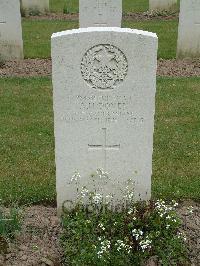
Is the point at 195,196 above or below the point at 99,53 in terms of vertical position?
below

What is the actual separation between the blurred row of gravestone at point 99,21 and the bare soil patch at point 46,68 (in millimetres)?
253

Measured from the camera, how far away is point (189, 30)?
1030 centimetres

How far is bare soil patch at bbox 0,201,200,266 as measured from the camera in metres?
3.98

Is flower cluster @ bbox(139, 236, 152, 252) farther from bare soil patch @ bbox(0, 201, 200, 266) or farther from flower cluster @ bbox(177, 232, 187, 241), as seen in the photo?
bare soil patch @ bbox(0, 201, 200, 266)

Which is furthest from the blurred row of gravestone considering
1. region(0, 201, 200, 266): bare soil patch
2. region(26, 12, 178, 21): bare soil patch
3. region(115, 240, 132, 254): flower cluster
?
region(115, 240, 132, 254): flower cluster

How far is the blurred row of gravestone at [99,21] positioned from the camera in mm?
9961

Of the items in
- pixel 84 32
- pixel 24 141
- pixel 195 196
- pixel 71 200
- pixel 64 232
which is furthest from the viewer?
pixel 24 141

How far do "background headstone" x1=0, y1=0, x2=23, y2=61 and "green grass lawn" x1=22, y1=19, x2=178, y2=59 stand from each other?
1.85 ft

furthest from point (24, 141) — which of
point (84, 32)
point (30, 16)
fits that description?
point (30, 16)

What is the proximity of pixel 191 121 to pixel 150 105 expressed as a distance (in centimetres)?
324

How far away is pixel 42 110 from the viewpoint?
25.5 ft

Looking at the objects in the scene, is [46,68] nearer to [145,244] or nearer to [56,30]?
[56,30]

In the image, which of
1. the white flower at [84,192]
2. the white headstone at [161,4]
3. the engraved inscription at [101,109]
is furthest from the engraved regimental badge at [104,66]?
the white headstone at [161,4]

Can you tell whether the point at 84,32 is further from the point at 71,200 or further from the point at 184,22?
the point at 184,22
